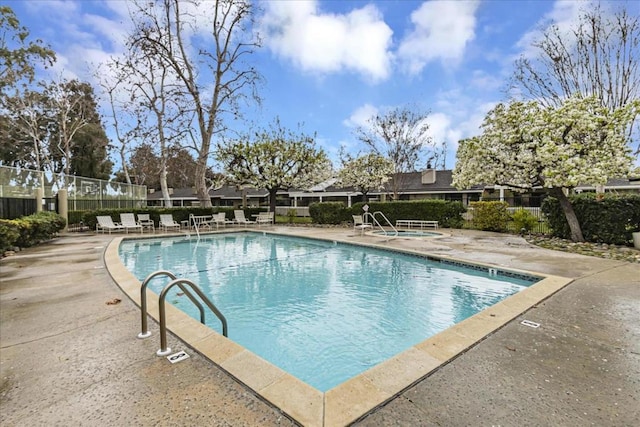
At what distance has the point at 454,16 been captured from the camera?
520 inches

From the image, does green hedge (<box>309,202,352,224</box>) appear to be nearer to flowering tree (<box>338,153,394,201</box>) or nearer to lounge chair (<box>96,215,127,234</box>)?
flowering tree (<box>338,153,394,201</box>)

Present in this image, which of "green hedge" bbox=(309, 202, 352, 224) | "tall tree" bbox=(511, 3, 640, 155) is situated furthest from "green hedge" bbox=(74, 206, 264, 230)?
"tall tree" bbox=(511, 3, 640, 155)

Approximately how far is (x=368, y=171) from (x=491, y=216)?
45.3 feet

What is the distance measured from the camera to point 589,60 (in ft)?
51.5

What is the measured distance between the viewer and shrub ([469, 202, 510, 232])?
14.8 metres

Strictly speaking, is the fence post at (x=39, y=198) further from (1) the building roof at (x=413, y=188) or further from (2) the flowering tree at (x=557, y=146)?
(2) the flowering tree at (x=557, y=146)

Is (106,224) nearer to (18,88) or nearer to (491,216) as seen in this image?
(18,88)

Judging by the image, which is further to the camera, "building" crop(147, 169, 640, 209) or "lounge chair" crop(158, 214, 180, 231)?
"building" crop(147, 169, 640, 209)

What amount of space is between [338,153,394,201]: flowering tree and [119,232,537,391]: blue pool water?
1729cm

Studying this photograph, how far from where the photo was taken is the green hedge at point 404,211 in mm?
16948

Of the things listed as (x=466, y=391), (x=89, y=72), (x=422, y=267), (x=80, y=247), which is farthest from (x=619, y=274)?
(x=89, y=72)

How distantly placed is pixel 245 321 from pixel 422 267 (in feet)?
17.0

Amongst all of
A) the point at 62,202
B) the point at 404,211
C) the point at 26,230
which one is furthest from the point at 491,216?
the point at 62,202

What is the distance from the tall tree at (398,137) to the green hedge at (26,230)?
22773 mm
